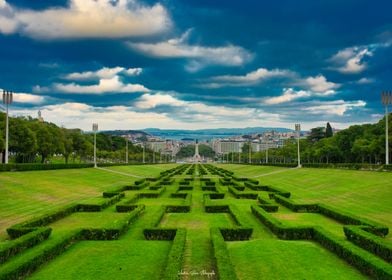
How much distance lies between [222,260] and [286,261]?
229cm

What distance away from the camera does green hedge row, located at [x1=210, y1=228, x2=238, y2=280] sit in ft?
32.7

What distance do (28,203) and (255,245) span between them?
49.6ft

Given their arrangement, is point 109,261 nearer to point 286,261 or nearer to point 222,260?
point 222,260

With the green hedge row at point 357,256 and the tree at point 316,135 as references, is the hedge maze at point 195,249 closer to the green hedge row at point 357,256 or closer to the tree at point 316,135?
the green hedge row at point 357,256

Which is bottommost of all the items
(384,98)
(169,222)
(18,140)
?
(169,222)

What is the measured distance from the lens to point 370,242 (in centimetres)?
1338

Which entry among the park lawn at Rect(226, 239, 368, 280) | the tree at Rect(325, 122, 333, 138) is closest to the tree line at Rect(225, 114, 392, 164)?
the tree at Rect(325, 122, 333, 138)

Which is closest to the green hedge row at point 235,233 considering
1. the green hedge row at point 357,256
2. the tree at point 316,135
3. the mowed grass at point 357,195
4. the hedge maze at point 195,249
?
the hedge maze at point 195,249

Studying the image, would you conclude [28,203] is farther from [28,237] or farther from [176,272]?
[176,272]

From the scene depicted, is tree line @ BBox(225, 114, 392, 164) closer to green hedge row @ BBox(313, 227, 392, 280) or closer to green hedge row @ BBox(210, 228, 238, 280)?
green hedge row @ BBox(313, 227, 392, 280)

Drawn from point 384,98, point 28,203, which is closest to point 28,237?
point 28,203

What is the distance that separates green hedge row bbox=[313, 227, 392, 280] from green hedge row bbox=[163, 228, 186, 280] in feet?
15.9

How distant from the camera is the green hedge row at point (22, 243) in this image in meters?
12.3

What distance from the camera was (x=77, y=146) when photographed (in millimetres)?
88250
